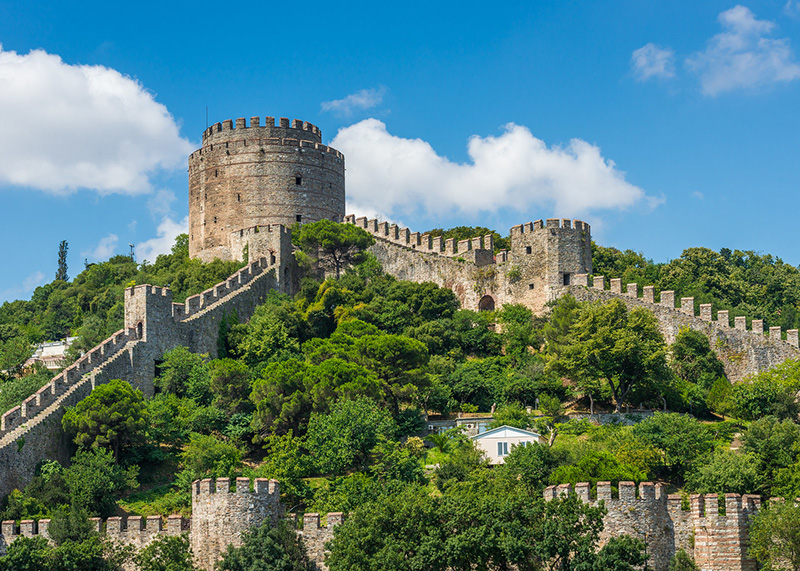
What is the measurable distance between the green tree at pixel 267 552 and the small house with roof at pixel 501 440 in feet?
35.6

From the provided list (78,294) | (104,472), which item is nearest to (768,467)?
(104,472)

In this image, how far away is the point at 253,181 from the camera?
2511 inches

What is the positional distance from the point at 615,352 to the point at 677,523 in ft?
51.2

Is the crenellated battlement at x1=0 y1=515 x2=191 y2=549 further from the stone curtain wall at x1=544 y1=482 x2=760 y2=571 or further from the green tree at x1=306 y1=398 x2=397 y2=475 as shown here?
the stone curtain wall at x1=544 y1=482 x2=760 y2=571

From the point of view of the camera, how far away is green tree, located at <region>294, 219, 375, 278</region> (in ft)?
195

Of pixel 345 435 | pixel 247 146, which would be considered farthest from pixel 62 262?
pixel 345 435

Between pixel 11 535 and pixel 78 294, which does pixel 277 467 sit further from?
pixel 78 294

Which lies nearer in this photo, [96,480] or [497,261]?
[96,480]

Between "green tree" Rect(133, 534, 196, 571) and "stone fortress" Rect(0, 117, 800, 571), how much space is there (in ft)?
1.50

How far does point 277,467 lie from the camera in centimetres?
3725

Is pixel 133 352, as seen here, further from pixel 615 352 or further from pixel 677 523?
pixel 677 523

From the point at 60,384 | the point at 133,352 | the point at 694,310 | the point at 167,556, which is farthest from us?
the point at 694,310

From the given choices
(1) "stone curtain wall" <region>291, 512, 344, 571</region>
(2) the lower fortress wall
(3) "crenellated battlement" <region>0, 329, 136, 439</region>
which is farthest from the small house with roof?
(3) "crenellated battlement" <region>0, 329, 136, 439</region>

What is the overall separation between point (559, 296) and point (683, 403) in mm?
9186
